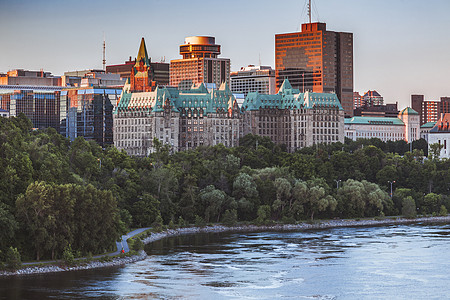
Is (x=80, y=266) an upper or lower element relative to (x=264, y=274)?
upper

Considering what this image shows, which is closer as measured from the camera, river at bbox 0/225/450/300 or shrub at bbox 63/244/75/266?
river at bbox 0/225/450/300

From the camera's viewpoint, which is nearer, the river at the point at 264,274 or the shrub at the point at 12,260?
the river at the point at 264,274

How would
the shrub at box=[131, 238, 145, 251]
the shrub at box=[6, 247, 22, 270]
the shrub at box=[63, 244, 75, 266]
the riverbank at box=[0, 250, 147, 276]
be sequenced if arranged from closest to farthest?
the shrub at box=[6, 247, 22, 270] < the riverbank at box=[0, 250, 147, 276] < the shrub at box=[63, 244, 75, 266] < the shrub at box=[131, 238, 145, 251]

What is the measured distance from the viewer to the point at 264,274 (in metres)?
148

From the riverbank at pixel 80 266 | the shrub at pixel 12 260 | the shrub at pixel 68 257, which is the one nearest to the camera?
the shrub at pixel 12 260

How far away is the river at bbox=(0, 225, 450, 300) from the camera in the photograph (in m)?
131

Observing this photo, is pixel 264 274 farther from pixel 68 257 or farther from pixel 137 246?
pixel 68 257

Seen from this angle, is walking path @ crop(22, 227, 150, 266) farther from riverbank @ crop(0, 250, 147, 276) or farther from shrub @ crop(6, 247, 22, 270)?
shrub @ crop(6, 247, 22, 270)

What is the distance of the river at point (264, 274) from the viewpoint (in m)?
131

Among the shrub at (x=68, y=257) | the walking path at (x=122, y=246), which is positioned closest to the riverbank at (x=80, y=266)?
the shrub at (x=68, y=257)

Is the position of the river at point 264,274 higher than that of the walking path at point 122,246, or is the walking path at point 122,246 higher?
the walking path at point 122,246

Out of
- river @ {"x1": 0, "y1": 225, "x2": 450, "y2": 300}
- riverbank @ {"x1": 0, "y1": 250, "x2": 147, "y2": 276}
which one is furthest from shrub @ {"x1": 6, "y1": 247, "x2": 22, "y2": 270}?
river @ {"x1": 0, "y1": 225, "x2": 450, "y2": 300}

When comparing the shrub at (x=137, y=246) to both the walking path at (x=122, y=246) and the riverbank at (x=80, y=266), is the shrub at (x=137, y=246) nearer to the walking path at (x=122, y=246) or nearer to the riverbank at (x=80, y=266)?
the walking path at (x=122, y=246)

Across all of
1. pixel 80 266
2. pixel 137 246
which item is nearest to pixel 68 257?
pixel 80 266
